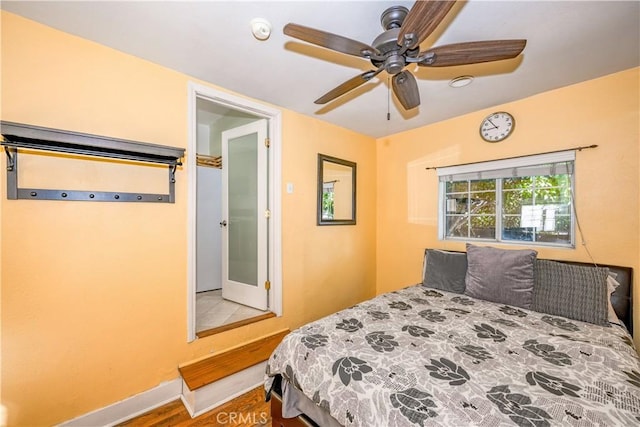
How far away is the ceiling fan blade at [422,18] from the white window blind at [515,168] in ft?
6.40

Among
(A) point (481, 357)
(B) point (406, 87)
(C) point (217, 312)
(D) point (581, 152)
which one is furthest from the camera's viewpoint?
(C) point (217, 312)

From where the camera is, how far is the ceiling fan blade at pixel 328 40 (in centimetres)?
115

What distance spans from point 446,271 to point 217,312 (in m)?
2.39

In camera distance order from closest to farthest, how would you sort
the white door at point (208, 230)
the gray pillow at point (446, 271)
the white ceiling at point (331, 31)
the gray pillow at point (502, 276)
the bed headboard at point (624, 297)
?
the white ceiling at point (331, 31)
the bed headboard at point (624, 297)
the gray pillow at point (502, 276)
the gray pillow at point (446, 271)
the white door at point (208, 230)

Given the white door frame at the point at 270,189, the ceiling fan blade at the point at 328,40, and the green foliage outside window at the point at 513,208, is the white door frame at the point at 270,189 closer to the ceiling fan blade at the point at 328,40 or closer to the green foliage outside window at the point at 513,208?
the ceiling fan blade at the point at 328,40

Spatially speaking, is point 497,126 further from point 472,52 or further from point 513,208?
point 472,52

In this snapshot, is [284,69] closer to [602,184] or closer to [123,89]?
[123,89]

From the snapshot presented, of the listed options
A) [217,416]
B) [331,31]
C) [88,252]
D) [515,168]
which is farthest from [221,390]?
[515,168]

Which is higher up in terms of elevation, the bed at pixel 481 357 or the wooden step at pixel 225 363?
the bed at pixel 481 357

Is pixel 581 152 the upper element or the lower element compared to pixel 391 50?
lower

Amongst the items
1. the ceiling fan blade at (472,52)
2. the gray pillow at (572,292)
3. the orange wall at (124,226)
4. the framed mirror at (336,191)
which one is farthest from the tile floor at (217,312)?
the ceiling fan blade at (472,52)

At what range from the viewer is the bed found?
0.97 metres

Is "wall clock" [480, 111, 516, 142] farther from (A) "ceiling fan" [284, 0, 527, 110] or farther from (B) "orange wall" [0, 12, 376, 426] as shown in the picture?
(B) "orange wall" [0, 12, 376, 426]

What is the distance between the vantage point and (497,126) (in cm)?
257
